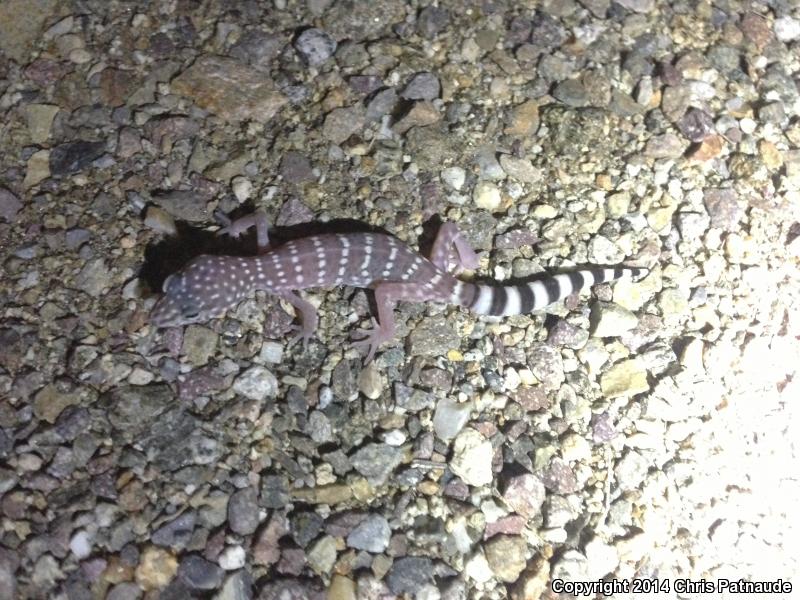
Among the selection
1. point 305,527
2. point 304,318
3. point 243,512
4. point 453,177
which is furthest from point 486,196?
point 243,512

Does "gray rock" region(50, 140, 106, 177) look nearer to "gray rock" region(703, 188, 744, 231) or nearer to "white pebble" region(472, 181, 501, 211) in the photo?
"white pebble" region(472, 181, 501, 211)

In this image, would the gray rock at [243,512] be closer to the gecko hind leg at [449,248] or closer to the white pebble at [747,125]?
the gecko hind leg at [449,248]

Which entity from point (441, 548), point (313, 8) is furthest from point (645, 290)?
point (313, 8)

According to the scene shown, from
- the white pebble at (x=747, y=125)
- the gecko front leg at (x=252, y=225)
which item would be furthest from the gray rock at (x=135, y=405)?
the white pebble at (x=747, y=125)

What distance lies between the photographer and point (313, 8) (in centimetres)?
533

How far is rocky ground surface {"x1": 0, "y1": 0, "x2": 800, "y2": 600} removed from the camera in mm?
3691

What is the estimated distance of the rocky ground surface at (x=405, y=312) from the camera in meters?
3.69

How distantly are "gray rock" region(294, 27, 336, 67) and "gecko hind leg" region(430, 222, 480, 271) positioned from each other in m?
1.74

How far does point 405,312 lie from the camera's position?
14.8ft

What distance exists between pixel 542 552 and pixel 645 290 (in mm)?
1938

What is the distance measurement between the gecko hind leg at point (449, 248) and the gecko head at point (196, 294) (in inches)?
52.9

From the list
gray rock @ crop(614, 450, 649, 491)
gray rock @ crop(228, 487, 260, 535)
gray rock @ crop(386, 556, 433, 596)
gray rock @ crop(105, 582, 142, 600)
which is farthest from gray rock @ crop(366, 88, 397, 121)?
gray rock @ crop(105, 582, 142, 600)

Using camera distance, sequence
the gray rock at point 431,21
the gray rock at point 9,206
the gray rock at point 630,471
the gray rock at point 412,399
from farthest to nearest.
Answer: the gray rock at point 431,21 < the gray rock at point 9,206 < the gray rock at point 412,399 < the gray rock at point 630,471

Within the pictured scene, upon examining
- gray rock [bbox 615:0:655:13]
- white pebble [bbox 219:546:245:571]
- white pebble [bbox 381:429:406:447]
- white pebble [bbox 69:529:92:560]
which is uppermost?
gray rock [bbox 615:0:655:13]
